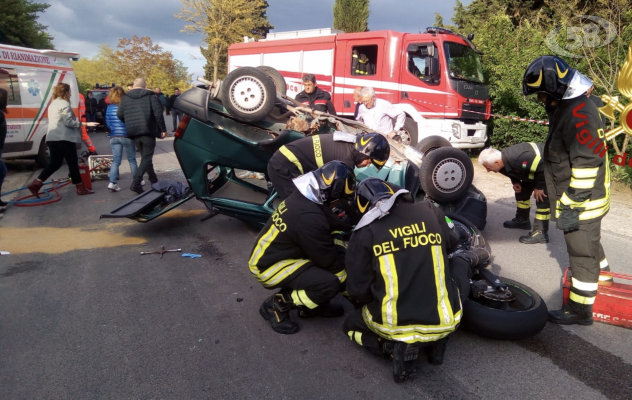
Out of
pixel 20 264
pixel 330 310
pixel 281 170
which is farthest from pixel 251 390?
pixel 20 264

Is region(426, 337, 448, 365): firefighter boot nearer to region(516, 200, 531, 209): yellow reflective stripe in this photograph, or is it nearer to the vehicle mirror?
region(516, 200, 531, 209): yellow reflective stripe

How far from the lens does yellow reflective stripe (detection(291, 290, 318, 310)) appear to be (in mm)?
3170

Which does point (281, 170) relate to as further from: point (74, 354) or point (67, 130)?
point (67, 130)

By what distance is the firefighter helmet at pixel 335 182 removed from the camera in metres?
2.95

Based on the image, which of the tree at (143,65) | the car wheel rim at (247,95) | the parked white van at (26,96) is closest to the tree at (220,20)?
the tree at (143,65)

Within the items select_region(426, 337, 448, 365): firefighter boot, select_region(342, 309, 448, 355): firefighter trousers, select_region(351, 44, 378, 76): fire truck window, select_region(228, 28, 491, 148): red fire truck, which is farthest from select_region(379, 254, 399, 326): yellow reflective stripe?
A: select_region(351, 44, 378, 76): fire truck window

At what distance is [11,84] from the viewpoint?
359 inches

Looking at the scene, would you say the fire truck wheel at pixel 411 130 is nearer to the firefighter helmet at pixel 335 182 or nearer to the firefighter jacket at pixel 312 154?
the firefighter jacket at pixel 312 154

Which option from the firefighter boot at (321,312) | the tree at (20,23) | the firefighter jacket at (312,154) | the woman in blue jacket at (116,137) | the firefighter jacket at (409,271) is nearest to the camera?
the firefighter jacket at (409,271)

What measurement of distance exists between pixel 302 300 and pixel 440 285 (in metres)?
1.03

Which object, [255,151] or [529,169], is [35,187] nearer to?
[255,151]

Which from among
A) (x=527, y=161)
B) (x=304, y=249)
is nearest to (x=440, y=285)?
(x=304, y=249)

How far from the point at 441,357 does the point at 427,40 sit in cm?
829

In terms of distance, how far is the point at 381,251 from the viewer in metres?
2.53
